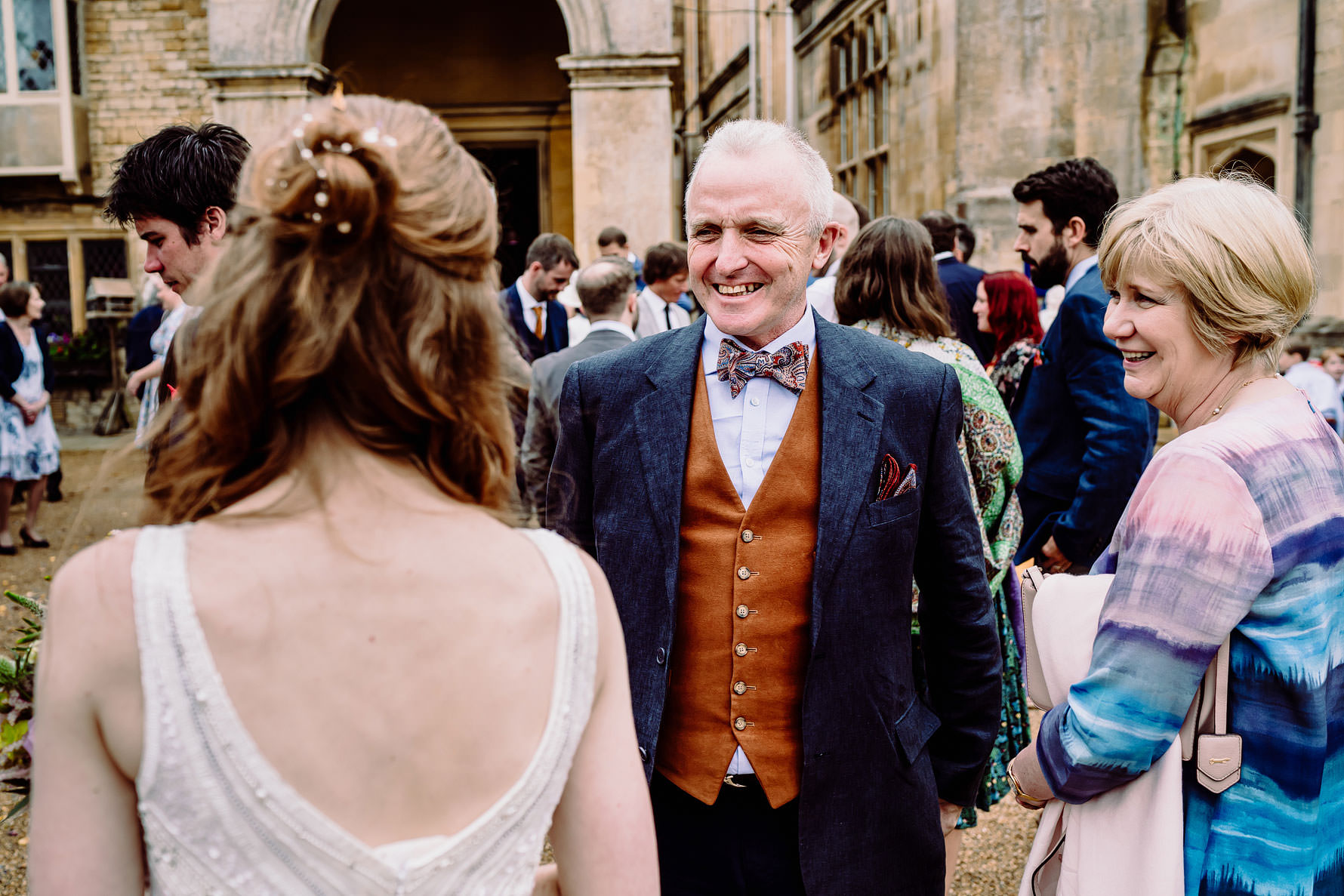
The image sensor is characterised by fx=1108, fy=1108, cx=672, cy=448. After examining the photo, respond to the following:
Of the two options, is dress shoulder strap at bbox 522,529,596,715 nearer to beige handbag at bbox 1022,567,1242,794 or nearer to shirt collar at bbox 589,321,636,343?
beige handbag at bbox 1022,567,1242,794

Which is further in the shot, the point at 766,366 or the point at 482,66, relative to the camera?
the point at 482,66

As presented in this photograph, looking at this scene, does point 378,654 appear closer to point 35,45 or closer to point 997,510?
point 997,510

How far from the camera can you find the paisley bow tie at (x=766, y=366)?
2107 millimetres

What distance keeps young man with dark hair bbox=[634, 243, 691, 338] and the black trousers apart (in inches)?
210

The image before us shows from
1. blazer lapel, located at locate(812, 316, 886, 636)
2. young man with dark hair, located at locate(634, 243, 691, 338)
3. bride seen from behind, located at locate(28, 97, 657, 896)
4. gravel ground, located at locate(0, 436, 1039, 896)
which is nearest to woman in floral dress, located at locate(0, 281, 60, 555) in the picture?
gravel ground, located at locate(0, 436, 1039, 896)

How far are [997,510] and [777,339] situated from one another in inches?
53.5

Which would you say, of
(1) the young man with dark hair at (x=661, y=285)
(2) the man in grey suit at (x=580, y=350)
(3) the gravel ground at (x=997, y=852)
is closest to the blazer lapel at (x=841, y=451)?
(3) the gravel ground at (x=997, y=852)

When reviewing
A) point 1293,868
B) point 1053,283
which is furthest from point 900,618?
point 1053,283

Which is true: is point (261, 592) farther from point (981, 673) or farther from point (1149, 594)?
point (981, 673)

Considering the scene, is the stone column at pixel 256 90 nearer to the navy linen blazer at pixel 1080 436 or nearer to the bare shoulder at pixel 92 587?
the navy linen blazer at pixel 1080 436

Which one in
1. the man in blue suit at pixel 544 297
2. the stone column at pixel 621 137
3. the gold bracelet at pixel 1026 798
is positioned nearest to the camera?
the gold bracelet at pixel 1026 798

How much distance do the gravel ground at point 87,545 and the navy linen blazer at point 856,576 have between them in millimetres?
865

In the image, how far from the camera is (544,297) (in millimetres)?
7711

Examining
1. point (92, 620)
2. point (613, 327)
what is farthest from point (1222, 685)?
point (613, 327)
